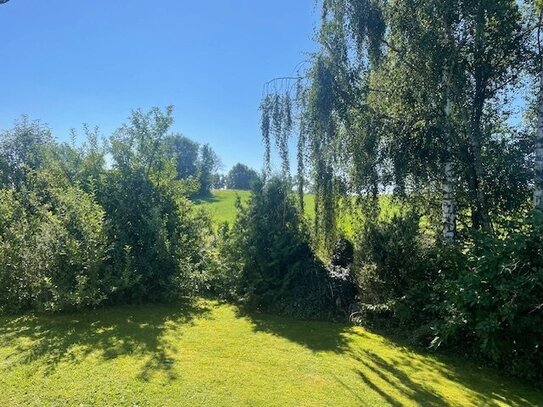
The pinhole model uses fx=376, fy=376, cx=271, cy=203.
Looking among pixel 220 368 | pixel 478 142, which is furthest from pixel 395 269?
pixel 220 368

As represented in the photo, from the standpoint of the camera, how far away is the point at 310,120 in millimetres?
7488

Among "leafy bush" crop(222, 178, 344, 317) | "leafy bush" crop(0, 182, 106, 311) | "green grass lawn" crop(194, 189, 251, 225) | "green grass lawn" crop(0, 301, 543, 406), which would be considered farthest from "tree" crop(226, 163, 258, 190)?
"green grass lawn" crop(0, 301, 543, 406)

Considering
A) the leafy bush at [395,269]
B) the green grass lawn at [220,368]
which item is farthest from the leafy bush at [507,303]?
the leafy bush at [395,269]

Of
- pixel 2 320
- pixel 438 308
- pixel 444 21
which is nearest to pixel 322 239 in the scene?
pixel 438 308

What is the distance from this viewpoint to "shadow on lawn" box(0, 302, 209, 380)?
5.15 meters

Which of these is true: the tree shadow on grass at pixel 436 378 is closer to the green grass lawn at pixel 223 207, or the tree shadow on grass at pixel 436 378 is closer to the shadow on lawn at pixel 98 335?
the shadow on lawn at pixel 98 335

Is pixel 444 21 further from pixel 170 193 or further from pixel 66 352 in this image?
pixel 66 352

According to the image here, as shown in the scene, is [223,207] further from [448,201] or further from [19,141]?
[448,201]

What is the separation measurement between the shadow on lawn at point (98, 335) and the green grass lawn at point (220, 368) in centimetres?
2

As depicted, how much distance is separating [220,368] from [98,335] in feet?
8.00

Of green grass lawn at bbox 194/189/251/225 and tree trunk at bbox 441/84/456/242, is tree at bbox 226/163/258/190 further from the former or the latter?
tree trunk at bbox 441/84/456/242

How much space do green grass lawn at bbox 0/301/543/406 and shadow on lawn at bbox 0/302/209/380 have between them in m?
0.02

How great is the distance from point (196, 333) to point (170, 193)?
393 cm

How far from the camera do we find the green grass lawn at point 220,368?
4.26 metres
